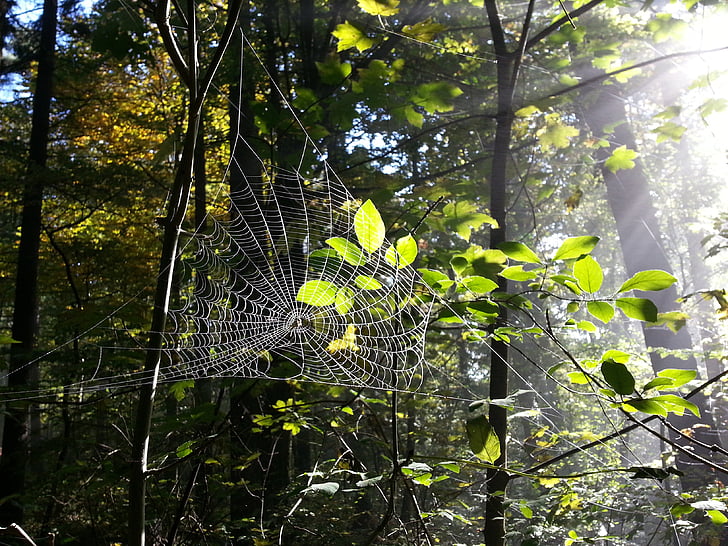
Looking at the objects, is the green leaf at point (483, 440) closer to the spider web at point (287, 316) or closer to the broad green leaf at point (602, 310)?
the broad green leaf at point (602, 310)

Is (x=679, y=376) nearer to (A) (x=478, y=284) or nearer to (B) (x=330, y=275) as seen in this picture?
(A) (x=478, y=284)

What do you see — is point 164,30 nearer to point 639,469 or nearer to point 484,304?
point 484,304

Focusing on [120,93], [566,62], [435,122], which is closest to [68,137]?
[120,93]

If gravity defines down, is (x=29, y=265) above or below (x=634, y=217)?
below

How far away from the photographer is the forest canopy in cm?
117

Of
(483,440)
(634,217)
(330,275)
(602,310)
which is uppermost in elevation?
(634,217)

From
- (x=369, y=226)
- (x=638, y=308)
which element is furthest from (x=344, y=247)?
(x=638, y=308)

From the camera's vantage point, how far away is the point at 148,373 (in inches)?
31.4

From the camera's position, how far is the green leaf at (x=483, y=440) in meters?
1.03

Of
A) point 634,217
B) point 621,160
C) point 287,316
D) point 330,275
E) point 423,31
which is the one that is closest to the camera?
point 423,31

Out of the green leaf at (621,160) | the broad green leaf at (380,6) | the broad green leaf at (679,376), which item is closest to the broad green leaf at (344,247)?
the broad green leaf at (679,376)

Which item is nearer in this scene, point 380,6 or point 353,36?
point 380,6

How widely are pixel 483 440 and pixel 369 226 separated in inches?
18.2

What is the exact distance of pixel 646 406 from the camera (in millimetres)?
851
